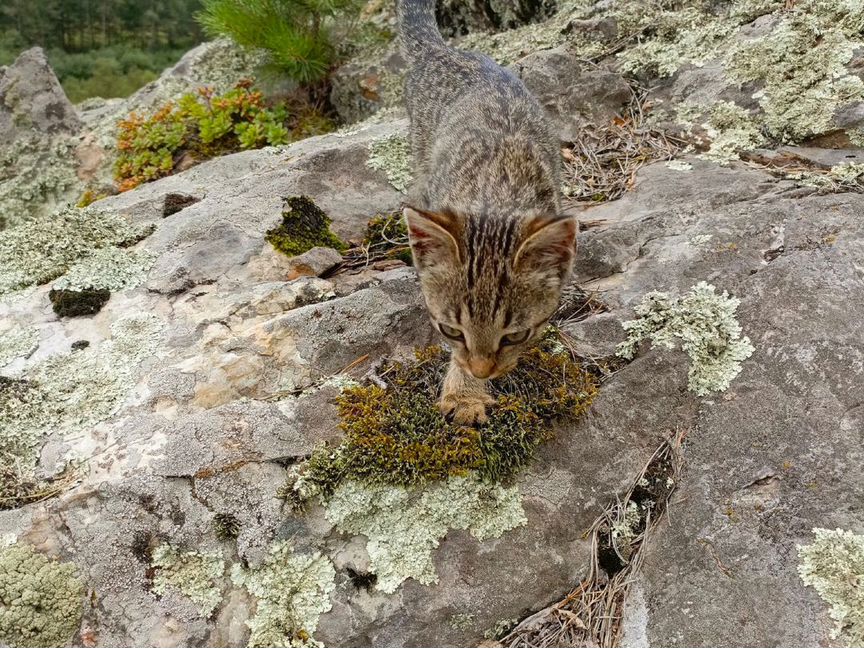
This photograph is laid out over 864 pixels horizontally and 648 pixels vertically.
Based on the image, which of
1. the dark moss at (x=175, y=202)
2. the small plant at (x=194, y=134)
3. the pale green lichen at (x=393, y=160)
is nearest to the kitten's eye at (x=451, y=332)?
the pale green lichen at (x=393, y=160)

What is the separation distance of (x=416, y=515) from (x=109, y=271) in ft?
9.17

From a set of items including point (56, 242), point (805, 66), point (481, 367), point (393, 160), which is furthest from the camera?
point (393, 160)

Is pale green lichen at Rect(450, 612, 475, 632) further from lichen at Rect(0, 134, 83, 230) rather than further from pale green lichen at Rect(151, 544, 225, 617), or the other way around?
lichen at Rect(0, 134, 83, 230)

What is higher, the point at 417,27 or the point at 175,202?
the point at 417,27

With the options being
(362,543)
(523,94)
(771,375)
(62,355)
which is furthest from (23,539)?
(523,94)

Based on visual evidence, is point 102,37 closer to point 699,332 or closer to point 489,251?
point 489,251

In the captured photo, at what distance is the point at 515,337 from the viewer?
124 inches

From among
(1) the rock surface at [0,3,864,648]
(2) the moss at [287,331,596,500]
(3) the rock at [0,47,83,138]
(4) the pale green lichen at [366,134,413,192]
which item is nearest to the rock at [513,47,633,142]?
(4) the pale green lichen at [366,134,413,192]

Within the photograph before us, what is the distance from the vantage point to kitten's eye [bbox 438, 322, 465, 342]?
10.5 ft

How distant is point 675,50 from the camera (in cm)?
595

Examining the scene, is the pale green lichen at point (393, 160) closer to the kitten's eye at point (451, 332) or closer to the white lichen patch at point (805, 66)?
the kitten's eye at point (451, 332)

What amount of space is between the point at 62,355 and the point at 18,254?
1.27m

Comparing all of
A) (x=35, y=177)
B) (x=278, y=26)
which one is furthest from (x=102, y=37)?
(x=278, y=26)

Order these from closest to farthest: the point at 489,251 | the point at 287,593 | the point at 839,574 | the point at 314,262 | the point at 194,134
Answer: the point at 839,574, the point at 287,593, the point at 489,251, the point at 314,262, the point at 194,134
